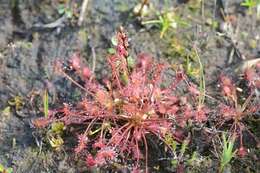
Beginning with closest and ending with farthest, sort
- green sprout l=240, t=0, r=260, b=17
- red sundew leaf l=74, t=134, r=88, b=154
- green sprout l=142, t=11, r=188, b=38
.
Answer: red sundew leaf l=74, t=134, r=88, b=154 < green sprout l=142, t=11, r=188, b=38 < green sprout l=240, t=0, r=260, b=17

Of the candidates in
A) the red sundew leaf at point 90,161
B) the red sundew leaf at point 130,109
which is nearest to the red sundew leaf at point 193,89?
the red sundew leaf at point 130,109

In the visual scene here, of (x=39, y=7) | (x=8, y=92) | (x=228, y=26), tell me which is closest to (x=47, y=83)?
(x=8, y=92)

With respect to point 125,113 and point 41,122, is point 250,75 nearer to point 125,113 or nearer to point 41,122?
point 125,113

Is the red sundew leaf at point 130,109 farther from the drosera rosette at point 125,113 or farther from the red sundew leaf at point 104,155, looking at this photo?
the red sundew leaf at point 104,155

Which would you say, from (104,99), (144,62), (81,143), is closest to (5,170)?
(81,143)

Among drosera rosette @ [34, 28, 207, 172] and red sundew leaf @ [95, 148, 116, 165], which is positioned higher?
drosera rosette @ [34, 28, 207, 172]

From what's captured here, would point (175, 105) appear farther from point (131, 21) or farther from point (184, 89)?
point (131, 21)

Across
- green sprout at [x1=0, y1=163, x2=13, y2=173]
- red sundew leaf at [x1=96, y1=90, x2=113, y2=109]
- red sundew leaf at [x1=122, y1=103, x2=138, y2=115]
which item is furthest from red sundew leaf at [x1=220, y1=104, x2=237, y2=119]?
green sprout at [x1=0, y1=163, x2=13, y2=173]

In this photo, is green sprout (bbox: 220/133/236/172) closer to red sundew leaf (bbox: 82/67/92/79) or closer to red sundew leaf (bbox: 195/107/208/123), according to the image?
red sundew leaf (bbox: 195/107/208/123)
